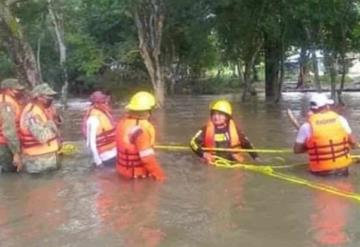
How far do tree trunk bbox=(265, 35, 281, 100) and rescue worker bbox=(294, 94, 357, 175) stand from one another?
24260mm

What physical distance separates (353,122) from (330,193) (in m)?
10.5

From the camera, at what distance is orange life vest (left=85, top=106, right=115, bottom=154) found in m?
10.3

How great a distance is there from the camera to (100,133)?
10.3m

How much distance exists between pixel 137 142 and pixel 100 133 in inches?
44.2

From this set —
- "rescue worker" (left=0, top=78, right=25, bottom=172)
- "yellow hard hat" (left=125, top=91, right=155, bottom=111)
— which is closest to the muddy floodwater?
"rescue worker" (left=0, top=78, right=25, bottom=172)

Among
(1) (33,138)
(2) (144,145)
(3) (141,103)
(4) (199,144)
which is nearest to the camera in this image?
(2) (144,145)

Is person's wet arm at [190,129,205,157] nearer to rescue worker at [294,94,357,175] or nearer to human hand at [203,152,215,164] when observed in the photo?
human hand at [203,152,215,164]

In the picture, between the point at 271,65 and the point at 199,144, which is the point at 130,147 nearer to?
the point at 199,144

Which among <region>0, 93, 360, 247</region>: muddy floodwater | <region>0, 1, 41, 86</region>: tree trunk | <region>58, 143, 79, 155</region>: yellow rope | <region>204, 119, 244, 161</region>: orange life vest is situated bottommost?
<region>0, 93, 360, 247</region>: muddy floodwater

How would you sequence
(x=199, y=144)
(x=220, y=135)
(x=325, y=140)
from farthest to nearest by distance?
(x=199, y=144), (x=220, y=135), (x=325, y=140)

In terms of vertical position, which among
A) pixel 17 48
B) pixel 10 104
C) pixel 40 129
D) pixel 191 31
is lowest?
pixel 40 129

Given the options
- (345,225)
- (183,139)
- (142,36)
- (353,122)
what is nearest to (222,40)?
(142,36)

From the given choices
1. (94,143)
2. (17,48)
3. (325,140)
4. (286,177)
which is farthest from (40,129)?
(17,48)

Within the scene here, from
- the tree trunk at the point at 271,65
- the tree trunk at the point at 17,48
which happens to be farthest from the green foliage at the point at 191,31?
the tree trunk at the point at 17,48
